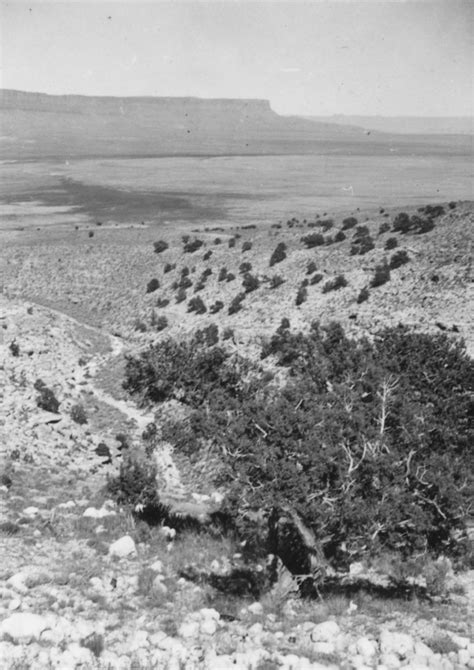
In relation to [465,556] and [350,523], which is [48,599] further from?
[465,556]

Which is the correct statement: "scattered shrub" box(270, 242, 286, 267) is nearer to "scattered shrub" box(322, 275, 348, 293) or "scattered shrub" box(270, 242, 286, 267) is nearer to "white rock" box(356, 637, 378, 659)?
"scattered shrub" box(322, 275, 348, 293)

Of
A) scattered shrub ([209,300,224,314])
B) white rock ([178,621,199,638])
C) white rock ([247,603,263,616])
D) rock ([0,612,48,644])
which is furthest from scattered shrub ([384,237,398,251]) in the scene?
rock ([0,612,48,644])

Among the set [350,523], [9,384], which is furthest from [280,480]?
[9,384]

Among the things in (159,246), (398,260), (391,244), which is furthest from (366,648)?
(159,246)

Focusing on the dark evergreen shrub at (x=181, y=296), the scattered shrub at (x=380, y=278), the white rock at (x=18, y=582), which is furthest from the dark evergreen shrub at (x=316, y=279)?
the white rock at (x=18, y=582)

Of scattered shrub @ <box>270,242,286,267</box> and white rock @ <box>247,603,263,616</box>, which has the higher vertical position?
scattered shrub @ <box>270,242,286,267</box>

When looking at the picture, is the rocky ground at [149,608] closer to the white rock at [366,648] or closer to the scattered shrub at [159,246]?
the white rock at [366,648]

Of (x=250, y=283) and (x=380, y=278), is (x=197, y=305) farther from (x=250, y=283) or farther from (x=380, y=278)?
(x=380, y=278)
